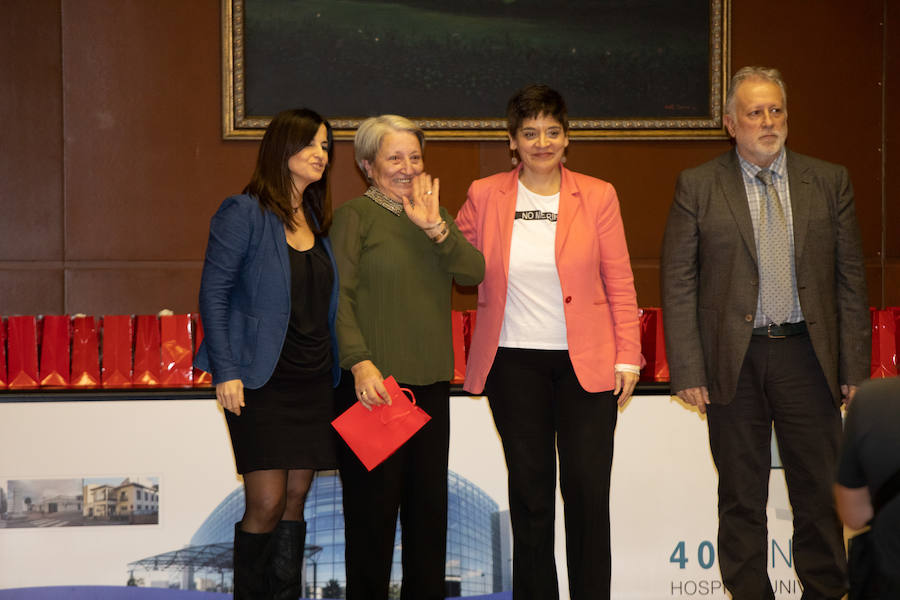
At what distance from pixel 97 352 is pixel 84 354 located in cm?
5

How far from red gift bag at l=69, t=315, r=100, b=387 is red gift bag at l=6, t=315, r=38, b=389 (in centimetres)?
13

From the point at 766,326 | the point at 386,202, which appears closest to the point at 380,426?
the point at 386,202

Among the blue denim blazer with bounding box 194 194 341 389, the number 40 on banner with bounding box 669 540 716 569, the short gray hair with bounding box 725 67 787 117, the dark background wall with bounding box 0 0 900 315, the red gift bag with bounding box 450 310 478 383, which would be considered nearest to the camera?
the blue denim blazer with bounding box 194 194 341 389

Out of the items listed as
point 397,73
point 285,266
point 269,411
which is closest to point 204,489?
point 269,411

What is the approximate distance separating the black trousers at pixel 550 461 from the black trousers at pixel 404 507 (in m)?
0.20

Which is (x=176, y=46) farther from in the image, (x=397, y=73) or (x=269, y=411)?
(x=269, y=411)

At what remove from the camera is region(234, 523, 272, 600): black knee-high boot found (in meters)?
2.43

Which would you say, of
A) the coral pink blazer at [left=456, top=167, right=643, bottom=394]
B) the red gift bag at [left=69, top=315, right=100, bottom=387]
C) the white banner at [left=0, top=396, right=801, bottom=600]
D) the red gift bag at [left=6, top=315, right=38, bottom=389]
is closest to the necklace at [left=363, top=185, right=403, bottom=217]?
the coral pink blazer at [left=456, top=167, right=643, bottom=394]

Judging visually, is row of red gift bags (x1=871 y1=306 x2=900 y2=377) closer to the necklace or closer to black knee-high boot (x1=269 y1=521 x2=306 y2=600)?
the necklace

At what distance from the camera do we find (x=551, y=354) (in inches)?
100

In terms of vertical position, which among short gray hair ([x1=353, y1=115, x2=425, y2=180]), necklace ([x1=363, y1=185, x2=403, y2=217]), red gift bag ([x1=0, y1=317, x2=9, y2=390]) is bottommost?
red gift bag ([x1=0, y1=317, x2=9, y2=390])

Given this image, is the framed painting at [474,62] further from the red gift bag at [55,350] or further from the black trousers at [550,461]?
the black trousers at [550,461]

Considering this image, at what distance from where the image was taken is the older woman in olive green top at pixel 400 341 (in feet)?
8.13

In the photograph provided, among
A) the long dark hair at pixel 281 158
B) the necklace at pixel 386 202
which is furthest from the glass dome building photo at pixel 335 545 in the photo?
the long dark hair at pixel 281 158
